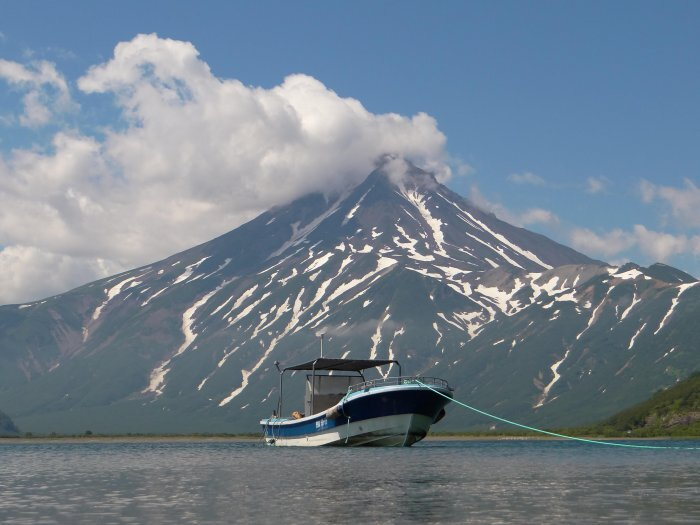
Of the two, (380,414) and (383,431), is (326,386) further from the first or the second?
(380,414)

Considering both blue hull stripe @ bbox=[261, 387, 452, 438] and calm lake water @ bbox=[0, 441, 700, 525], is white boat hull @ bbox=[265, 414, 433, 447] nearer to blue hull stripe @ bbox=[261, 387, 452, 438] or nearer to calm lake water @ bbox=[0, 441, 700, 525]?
blue hull stripe @ bbox=[261, 387, 452, 438]

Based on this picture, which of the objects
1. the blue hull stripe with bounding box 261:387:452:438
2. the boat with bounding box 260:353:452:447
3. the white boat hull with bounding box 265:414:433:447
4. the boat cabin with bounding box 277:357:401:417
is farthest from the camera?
the boat cabin with bounding box 277:357:401:417

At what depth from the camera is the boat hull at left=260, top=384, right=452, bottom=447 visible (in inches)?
4774

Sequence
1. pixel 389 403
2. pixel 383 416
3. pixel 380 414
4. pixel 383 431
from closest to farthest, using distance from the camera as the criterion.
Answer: pixel 389 403 → pixel 380 414 → pixel 383 416 → pixel 383 431

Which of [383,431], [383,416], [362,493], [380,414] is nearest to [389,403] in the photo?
[380,414]

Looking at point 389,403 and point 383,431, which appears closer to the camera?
point 389,403

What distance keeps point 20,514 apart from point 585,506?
1083 inches

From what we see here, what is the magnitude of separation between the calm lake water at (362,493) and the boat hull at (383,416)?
1089 inches

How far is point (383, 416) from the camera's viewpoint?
12312cm

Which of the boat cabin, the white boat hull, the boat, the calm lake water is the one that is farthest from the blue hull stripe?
the calm lake water

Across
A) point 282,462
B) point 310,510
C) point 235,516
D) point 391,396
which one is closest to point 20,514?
point 235,516

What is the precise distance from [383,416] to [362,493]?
63552 mm

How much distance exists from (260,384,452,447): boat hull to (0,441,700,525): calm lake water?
90.7 ft

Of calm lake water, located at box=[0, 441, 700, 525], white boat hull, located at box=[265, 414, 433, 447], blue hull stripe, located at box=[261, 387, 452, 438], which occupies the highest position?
blue hull stripe, located at box=[261, 387, 452, 438]
